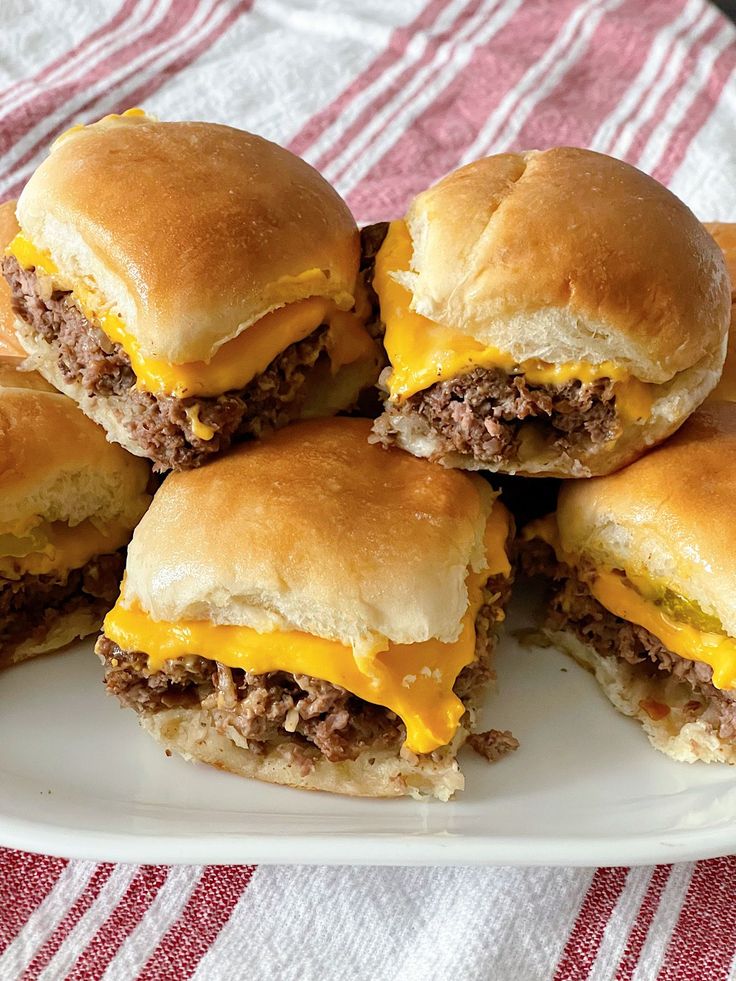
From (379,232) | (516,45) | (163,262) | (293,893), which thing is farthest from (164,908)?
(516,45)

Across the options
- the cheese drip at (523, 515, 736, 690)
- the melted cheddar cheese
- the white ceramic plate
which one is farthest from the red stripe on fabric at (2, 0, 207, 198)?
the cheese drip at (523, 515, 736, 690)

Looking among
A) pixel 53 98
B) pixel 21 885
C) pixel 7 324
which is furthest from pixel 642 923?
pixel 53 98

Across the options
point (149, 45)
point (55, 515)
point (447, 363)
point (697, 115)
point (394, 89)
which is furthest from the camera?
point (149, 45)

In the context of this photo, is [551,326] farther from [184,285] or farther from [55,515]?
[55,515]

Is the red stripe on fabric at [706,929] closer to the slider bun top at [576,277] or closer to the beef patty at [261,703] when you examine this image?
the beef patty at [261,703]

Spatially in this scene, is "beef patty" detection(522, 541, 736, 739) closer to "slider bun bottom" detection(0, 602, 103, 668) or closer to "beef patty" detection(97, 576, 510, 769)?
"beef patty" detection(97, 576, 510, 769)

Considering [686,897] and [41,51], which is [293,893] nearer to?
[686,897]
